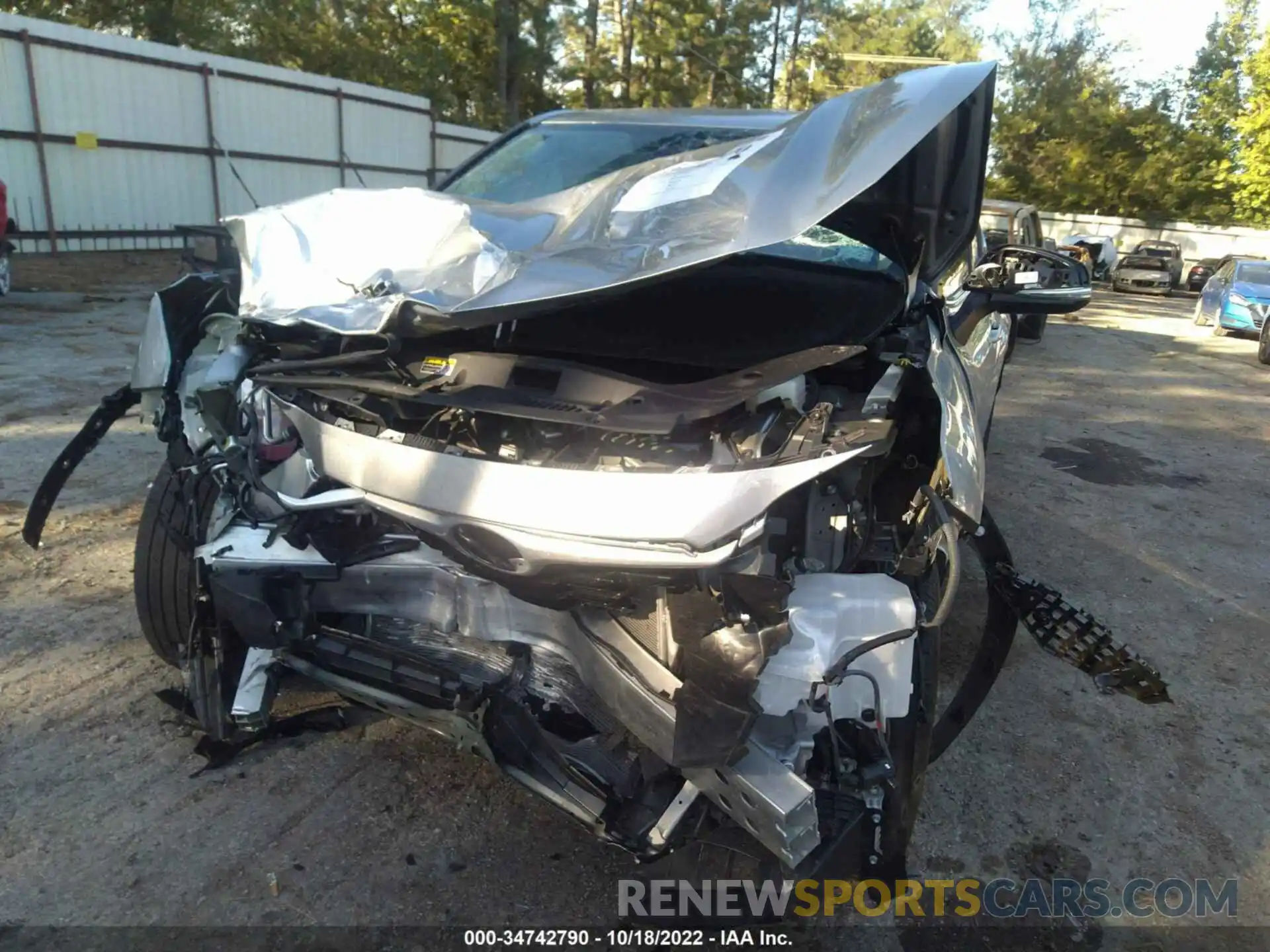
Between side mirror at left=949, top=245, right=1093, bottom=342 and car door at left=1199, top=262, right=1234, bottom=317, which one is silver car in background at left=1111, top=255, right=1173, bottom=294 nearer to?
car door at left=1199, top=262, right=1234, bottom=317

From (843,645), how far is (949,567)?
0.27m

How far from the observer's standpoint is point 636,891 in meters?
2.04

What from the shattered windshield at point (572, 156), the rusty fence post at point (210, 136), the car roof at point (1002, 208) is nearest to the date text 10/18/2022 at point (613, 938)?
the shattered windshield at point (572, 156)

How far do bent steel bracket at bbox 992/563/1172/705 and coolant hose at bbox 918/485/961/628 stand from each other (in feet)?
1.39

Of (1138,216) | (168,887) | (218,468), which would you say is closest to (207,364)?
(218,468)

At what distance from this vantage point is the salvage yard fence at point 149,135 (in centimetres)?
1169

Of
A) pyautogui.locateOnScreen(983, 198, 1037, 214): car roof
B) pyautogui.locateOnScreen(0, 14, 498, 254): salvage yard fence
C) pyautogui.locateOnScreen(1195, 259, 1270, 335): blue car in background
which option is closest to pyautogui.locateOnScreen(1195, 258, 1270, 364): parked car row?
pyautogui.locateOnScreen(1195, 259, 1270, 335): blue car in background

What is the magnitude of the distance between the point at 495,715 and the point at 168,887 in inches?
36.4

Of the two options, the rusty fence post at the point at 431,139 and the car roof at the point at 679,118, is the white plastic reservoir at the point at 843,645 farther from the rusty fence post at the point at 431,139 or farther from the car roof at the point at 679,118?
the rusty fence post at the point at 431,139

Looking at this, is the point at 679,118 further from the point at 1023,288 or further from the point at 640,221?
the point at 640,221

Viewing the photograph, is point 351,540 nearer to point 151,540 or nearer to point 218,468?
point 218,468

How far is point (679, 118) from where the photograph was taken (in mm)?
3758

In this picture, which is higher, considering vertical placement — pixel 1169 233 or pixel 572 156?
pixel 1169 233

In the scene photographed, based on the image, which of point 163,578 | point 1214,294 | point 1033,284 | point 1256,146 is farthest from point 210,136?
point 1256,146
